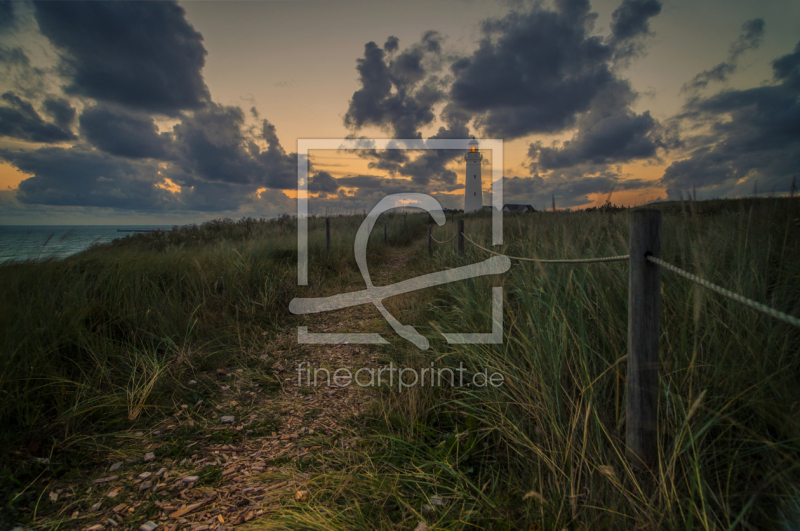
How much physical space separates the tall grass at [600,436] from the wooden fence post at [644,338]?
0.10 m

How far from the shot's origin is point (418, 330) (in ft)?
14.1

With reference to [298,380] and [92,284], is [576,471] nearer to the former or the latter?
[298,380]

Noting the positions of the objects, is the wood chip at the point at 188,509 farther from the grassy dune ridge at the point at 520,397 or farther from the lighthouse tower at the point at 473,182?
the lighthouse tower at the point at 473,182

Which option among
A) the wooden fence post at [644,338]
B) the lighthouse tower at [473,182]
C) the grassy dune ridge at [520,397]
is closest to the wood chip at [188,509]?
the grassy dune ridge at [520,397]

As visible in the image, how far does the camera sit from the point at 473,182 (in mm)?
40312

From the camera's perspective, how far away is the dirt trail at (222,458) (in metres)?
2.00

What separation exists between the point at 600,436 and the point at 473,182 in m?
41.0

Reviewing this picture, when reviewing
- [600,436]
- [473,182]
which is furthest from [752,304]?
[473,182]

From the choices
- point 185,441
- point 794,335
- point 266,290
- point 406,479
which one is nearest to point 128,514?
point 185,441

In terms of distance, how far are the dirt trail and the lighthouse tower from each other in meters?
38.7

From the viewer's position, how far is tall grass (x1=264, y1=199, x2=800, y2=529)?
1394mm
